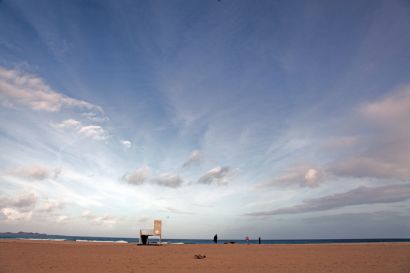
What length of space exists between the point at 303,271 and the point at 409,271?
5208 mm

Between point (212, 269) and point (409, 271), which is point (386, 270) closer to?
point (409, 271)

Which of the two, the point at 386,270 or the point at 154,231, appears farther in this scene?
the point at 154,231

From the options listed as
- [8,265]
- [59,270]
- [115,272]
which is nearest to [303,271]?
[115,272]

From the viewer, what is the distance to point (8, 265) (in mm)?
16672

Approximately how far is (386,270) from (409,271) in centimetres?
101

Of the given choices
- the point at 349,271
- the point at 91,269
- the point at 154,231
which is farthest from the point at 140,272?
the point at 154,231

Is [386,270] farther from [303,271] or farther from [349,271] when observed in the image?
[303,271]

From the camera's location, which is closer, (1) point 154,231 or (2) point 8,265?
(2) point 8,265

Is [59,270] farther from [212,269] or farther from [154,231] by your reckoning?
[154,231]

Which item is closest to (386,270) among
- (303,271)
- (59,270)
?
(303,271)

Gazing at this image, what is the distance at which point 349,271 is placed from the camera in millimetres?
16094

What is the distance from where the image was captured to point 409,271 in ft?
51.4

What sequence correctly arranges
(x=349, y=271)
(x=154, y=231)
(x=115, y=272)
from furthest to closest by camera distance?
(x=154, y=231)
(x=349, y=271)
(x=115, y=272)

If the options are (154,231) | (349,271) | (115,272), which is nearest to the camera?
(115,272)
